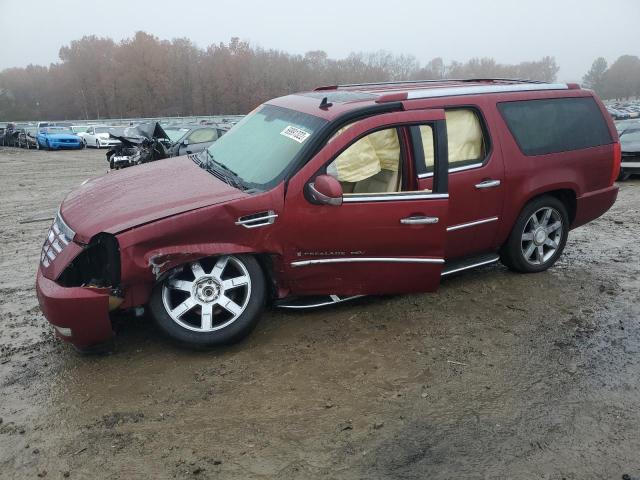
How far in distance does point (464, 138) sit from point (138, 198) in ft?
8.90

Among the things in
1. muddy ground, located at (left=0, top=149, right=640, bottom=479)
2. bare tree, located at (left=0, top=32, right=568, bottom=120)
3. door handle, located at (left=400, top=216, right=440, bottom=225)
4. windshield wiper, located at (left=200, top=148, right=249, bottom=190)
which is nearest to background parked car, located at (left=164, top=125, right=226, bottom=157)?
windshield wiper, located at (left=200, top=148, right=249, bottom=190)

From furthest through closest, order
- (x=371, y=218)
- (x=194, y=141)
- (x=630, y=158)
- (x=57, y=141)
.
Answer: (x=57, y=141)
(x=194, y=141)
(x=630, y=158)
(x=371, y=218)

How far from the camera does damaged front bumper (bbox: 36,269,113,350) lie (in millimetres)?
3438

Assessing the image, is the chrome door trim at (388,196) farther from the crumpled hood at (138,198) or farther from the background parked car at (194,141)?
the background parked car at (194,141)

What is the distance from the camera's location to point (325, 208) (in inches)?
154

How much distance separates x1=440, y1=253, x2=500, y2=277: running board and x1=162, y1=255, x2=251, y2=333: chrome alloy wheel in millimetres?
1802

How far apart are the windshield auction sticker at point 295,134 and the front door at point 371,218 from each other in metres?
0.23

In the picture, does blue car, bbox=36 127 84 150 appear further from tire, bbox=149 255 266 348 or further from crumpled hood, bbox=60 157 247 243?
tire, bbox=149 255 266 348

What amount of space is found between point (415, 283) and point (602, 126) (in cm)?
273

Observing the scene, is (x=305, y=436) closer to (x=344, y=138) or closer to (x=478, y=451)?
(x=478, y=451)

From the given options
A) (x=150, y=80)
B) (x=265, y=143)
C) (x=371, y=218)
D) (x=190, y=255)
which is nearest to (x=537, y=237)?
(x=371, y=218)

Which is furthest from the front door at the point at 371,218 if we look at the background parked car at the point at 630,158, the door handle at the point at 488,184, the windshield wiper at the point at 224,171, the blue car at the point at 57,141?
the blue car at the point at 57,141

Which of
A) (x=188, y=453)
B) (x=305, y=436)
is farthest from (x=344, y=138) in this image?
(x=188, y=453)

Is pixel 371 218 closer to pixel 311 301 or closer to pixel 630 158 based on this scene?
pixel 311 301
